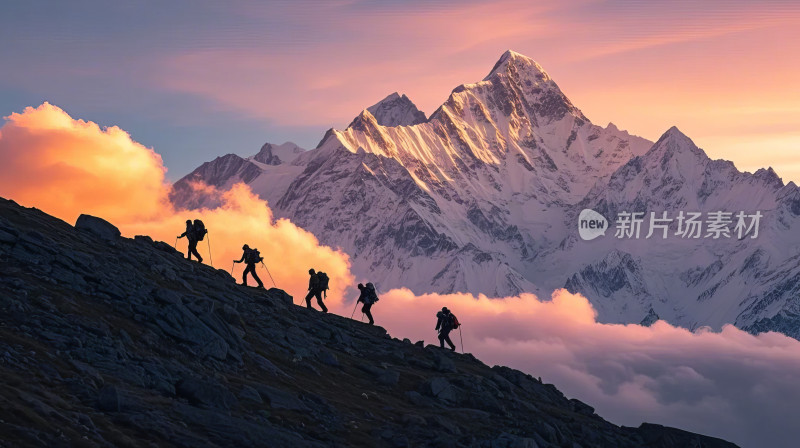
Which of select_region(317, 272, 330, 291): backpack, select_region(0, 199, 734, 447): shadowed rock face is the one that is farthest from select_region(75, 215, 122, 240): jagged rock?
select_region(317, 272, 330, 291): backpack

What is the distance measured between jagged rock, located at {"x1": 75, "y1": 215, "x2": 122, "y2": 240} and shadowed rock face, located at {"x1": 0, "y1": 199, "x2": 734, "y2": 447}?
1094mm

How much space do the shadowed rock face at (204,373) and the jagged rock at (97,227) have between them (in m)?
1.09

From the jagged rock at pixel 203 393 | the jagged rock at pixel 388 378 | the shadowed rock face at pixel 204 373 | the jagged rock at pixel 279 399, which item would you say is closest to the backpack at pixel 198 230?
the shadowed rock face at pixel 204 373

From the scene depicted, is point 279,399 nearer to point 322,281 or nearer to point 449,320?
point 322,281

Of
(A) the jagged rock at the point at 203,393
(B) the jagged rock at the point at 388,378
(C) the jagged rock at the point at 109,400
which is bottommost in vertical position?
(C) the jagged rock at the point at 109,400

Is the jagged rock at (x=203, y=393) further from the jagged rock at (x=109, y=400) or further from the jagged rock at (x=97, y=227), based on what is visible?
the jagged rock at (x=97, y=227)

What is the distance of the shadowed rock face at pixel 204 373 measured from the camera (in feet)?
118

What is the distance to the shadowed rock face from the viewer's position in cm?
3594

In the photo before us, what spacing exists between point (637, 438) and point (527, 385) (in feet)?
24.1

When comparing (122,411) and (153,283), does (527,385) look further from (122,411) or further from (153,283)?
(122,411)

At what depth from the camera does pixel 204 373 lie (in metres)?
43.4

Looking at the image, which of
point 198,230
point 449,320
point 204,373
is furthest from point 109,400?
point 449,320

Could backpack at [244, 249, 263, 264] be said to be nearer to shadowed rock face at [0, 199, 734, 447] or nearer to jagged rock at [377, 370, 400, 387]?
shadowed rock face at [0, 199, 734, 447]

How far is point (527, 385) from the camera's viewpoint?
210 ft
